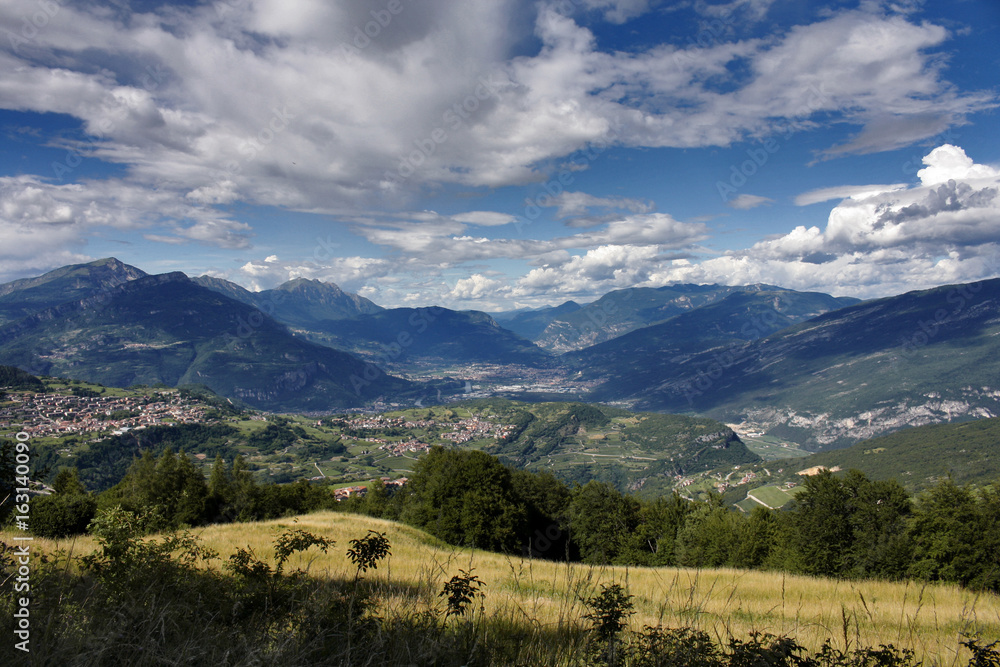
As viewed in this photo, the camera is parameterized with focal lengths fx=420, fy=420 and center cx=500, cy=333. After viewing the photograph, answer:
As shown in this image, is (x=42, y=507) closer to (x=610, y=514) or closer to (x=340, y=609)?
(x=340, y=609)

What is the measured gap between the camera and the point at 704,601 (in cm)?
496

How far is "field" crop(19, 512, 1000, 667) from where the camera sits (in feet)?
17.4

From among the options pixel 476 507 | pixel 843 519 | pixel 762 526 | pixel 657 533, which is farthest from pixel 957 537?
pixel 476 507

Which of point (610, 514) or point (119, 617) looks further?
point (610, 514)

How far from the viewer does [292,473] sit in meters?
144

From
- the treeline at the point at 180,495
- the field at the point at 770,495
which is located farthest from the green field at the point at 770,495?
the treeline at the point at 180,495

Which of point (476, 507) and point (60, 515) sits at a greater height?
point (60, 515)

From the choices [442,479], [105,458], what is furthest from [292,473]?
[442,479]

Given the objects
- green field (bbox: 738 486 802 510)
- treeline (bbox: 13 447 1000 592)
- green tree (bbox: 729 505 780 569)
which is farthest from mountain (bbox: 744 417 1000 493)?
treeline (bbox: 13 447 1000 592)

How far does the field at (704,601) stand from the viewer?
5297mm

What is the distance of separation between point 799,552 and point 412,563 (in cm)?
2832

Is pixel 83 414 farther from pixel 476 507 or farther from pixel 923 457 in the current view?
pixel 923 457

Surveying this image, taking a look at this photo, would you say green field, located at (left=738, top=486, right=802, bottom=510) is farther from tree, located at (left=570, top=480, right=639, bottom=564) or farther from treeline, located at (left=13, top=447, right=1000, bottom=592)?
treeline, located at (left=13, top=447, right=1000, bottom=592)

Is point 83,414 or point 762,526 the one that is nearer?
point 762,526
